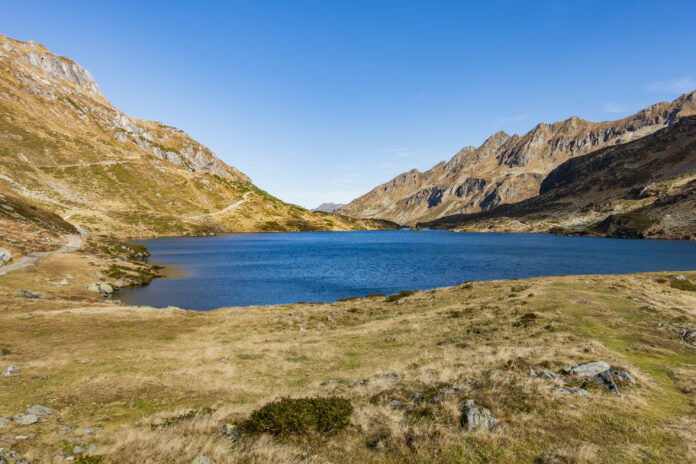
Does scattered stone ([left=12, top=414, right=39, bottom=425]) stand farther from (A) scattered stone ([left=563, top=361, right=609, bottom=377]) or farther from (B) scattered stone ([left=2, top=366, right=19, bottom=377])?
(A) scattered stone ([left=563, top=361, right=609, bottom=377])

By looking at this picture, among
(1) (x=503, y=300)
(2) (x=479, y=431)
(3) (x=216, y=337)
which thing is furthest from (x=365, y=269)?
(2) (x=479, y=431)

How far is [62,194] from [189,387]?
208865mm

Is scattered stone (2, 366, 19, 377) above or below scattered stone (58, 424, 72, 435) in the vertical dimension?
below

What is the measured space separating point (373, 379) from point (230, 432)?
852 cm

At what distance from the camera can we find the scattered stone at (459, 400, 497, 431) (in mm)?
11281

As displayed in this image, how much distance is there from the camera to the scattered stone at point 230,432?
38.3ft

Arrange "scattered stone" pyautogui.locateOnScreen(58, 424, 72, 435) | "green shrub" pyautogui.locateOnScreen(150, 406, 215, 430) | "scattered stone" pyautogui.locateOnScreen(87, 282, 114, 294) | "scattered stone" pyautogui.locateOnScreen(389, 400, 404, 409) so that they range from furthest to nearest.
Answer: "scattered stone" pyautogui.locateOnScreen(87, 282, 114, 294)
"scattered stone" pyautogui.locateOnScreen(389, 400, 404, 409)
"green shrub" pyautogui.locateOnScreen(150, 406, 215, 430)
"scattered stone" pyautogui.locateOnScreen(58, 424, 72, 435)

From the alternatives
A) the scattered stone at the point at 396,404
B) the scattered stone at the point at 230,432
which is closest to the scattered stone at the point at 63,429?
the scattered stone at the point at 230,432

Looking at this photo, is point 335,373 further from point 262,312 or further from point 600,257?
point 600,257

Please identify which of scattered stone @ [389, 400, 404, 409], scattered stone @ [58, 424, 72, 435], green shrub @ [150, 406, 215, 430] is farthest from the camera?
scattered stone @ [389, 400, 404, 409]

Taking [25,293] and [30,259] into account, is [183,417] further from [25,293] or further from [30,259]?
[30,259]

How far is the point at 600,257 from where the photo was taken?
346 feet

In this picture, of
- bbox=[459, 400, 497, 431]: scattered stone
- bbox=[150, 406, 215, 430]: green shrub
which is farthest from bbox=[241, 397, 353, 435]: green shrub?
bbox=[459, 400, 497, 431]: scattered stone

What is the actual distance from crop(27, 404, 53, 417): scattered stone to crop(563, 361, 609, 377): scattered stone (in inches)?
906
